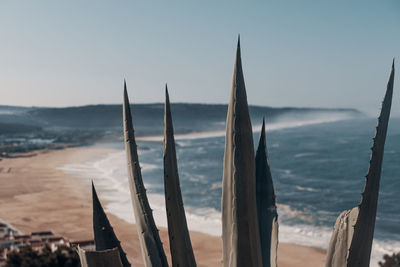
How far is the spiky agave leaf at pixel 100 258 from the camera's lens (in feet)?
4.60

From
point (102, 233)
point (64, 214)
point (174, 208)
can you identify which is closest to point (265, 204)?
point (174, 208)

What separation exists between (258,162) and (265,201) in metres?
0.19

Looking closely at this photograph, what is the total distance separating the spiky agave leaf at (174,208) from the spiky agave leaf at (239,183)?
32cm

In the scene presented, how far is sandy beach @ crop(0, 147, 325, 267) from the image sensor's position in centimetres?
991

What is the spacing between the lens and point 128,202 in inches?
627

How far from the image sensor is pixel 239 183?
1.52 m

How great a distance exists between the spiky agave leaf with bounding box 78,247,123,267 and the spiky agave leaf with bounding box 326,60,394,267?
823 millimetres

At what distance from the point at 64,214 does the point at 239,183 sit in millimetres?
13477

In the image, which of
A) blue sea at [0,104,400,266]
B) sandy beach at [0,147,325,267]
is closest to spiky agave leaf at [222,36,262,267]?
sandy beach at [0,147,325,267]

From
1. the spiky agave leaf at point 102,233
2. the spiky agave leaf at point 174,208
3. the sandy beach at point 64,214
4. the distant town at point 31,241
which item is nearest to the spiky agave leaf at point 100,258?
the spiky agave leaf at point 174,208

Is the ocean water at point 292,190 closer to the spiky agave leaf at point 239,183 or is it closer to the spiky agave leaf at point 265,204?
the spiky agave leaf at point 265,204

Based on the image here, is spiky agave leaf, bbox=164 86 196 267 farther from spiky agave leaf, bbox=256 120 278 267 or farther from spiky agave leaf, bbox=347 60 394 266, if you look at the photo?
spiky agave leaf, bbox=347 60 394 266

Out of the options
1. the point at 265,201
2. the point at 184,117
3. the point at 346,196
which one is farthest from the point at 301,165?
the point at 184,117

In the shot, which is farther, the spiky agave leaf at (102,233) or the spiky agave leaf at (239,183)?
the spiky agave leaf at (102,233)
